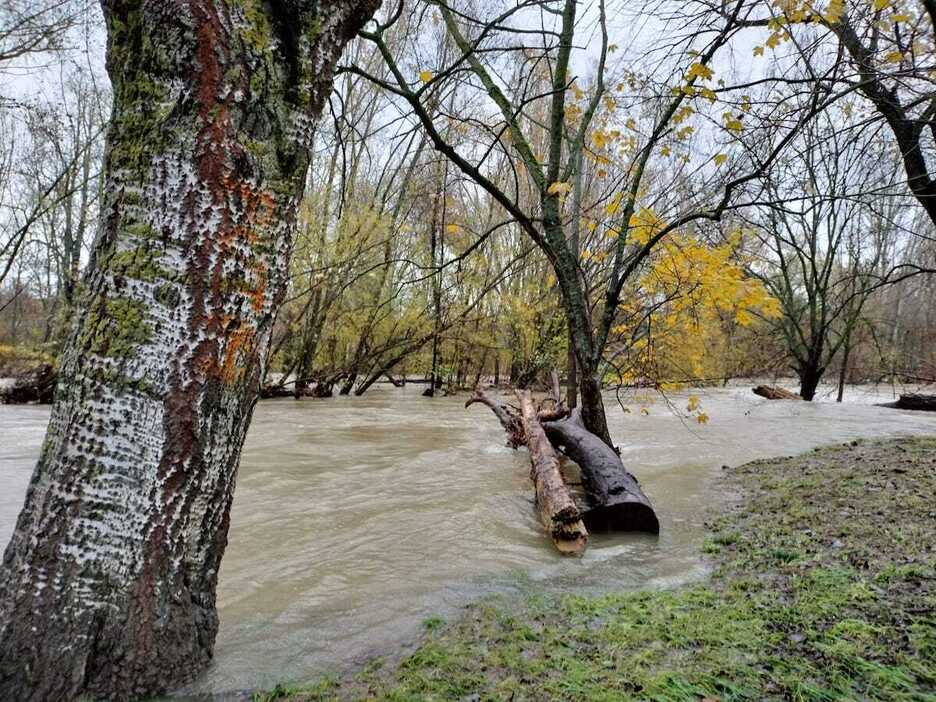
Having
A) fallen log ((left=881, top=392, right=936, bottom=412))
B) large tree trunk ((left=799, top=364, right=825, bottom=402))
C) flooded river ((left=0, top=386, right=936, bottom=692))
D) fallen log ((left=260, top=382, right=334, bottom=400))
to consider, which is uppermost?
large tree trunk ((left=799, top=364, right=825, bottom=402))

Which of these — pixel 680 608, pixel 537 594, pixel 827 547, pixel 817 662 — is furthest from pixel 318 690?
pixel 827 547

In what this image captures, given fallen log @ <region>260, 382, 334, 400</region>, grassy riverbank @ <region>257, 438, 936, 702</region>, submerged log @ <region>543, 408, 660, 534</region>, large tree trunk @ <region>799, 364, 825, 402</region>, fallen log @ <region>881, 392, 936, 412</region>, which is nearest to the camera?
grassy riverbank @ <region>257, 438, 936, 702</region>

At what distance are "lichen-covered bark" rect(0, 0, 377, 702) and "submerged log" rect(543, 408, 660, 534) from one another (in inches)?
113

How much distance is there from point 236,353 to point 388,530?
2.51m

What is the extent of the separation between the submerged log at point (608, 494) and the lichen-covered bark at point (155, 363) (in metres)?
2.87

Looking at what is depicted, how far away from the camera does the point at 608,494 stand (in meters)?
3.95

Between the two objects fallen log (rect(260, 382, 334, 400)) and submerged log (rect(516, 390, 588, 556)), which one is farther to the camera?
fallen log (rect(260, 382, 334, 400))

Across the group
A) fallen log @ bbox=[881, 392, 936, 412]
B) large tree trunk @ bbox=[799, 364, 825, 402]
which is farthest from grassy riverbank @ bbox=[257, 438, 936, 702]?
large tree trunk @ bbox=[799, 364, 825, 402]

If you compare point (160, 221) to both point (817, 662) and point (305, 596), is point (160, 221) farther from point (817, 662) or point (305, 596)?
point (817, 662)

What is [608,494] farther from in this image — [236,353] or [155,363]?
[155,363]

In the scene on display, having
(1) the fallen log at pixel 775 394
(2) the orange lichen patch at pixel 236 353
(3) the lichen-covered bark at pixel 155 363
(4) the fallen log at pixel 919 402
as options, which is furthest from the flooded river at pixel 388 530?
(1) the fallen log at pixel 775 394

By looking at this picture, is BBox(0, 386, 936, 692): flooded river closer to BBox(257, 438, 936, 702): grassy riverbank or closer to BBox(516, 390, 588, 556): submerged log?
BBox(516, 390, 588, 556): submerged log

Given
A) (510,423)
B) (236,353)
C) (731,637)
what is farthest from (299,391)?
(731,637)

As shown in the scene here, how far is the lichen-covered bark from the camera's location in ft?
5.11
